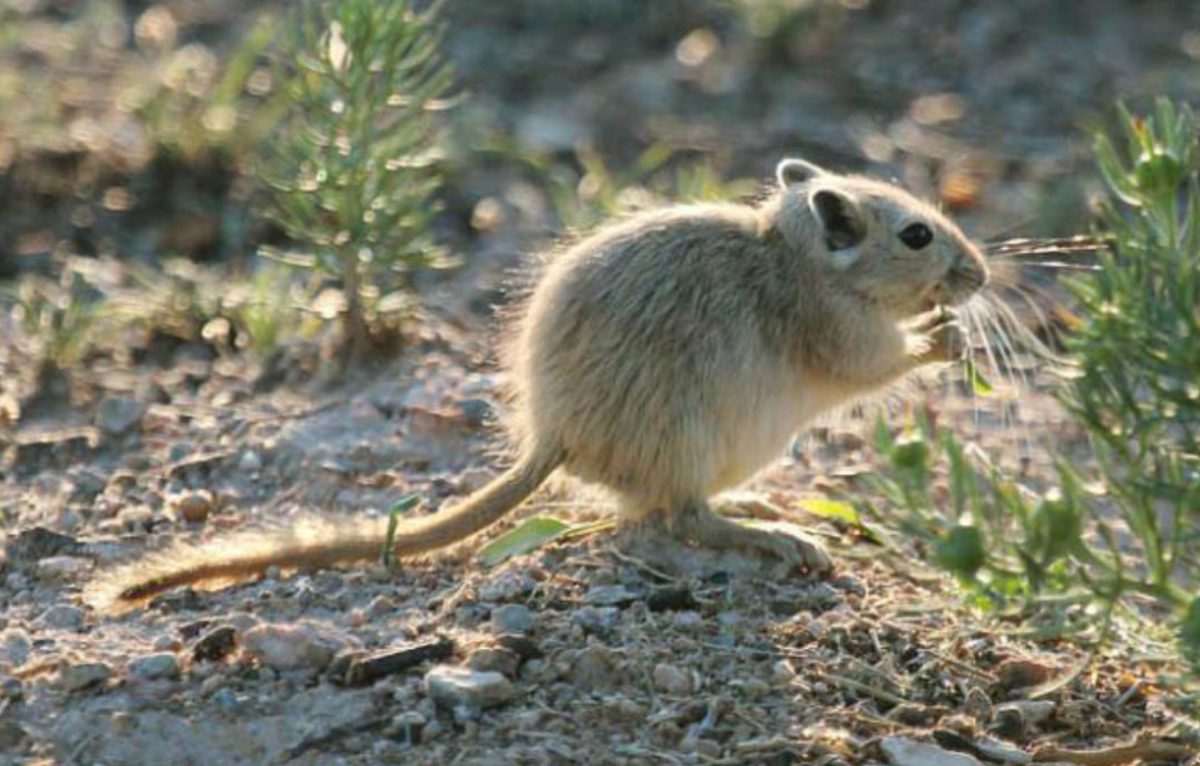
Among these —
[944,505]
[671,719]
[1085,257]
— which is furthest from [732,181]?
[671,719]

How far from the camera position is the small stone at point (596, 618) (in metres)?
4.56

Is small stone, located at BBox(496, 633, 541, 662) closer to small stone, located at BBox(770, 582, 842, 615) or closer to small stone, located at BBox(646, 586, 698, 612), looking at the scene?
small stone, located at BBox(646, 586, 698, 612)

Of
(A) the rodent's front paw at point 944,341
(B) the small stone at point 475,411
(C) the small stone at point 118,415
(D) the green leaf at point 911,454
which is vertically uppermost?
(A) the rodent's front paw at point 944,341

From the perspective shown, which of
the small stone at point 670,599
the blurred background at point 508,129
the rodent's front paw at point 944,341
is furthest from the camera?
the blurred background at point 508,129

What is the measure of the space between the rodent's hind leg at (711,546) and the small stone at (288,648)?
89cm

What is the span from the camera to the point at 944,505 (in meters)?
5.58

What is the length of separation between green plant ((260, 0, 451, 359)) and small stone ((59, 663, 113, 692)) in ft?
5.71

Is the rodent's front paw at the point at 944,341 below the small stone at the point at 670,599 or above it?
above

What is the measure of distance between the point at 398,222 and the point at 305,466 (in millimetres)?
804

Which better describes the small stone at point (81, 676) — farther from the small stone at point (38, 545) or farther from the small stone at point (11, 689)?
the small stone at point (38, 545)

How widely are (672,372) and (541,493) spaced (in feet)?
2.20

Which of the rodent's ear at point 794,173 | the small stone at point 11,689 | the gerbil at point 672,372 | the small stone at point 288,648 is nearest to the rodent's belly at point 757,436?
the gerbil at point 672,372

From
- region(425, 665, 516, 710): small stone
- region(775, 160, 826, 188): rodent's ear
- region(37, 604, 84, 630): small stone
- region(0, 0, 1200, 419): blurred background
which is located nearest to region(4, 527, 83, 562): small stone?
region(37, 604, 84, 630): small stone

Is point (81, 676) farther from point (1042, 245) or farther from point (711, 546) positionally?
point (1042, 245)
